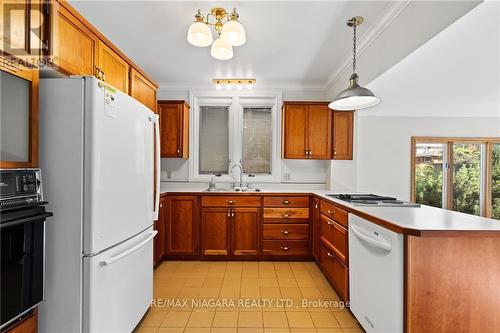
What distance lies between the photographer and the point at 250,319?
6.88 ft

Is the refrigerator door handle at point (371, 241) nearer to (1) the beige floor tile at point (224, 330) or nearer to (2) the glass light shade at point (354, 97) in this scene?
(2) the glass light shade at point (354, 97)

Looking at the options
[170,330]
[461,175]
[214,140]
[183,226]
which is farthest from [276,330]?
[461,175]

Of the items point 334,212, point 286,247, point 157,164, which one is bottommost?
point 286,247

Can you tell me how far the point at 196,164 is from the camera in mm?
4016

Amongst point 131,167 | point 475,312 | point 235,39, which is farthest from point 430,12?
point 131,167

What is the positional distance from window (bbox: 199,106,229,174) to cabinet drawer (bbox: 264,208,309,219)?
3.54ft

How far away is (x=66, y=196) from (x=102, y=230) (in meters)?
0.26

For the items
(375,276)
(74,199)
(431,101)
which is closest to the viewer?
(74,199)

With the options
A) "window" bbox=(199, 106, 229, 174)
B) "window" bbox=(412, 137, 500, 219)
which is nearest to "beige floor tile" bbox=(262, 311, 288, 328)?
"window" bbox=(199, 106, 229, 174)

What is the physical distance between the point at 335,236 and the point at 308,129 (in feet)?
5.38

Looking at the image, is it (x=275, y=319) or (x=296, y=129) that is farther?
(x=296, y=129)

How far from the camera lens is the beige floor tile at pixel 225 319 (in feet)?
6.66

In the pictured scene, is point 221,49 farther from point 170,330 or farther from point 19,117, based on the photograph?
point 170,330

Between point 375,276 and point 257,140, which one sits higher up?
point 257,140
